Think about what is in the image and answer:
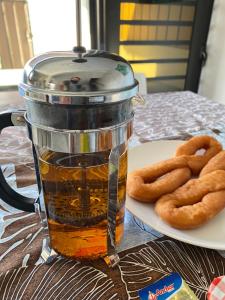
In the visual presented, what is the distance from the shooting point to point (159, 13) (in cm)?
197

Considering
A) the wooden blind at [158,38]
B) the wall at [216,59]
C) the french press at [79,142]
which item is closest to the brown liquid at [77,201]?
the french press at [79,142]

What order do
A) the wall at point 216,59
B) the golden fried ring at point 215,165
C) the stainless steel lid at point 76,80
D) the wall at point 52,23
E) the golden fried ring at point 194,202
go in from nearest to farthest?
the stainless steel lid at point 76,80, the golden fried ring at point 194,202, the golden fried ring at point 215,165, the wall at point 52,23, the wall at point 216,59

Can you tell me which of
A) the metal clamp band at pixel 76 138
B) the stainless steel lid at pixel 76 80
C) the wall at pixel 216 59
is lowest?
the wall at pixel 216 59

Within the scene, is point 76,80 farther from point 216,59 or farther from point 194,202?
point 216,59

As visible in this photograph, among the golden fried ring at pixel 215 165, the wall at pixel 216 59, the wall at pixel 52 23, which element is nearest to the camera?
the golden fried ring at pixel 215 165

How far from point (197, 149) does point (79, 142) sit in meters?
0.33

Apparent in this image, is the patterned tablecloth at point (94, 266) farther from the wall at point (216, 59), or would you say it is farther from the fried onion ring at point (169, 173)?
the wall at point (216, 59)

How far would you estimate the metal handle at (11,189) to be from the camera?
1.00ft

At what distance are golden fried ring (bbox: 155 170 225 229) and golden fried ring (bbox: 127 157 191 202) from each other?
0.01 m

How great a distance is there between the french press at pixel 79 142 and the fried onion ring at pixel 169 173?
60 mm

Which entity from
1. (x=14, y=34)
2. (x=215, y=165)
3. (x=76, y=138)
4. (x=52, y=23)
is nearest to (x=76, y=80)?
(x=76, y=138)

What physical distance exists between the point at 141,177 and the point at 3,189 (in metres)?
0.21

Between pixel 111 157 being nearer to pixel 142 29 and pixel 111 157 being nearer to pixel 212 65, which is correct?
pixel 142 29

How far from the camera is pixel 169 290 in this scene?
29 cm
